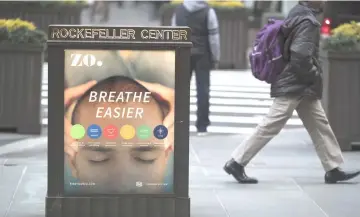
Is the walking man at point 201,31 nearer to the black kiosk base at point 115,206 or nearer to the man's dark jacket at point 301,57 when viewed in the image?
the man's dark jacket at point 301,57

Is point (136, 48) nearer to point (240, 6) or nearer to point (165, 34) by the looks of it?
point (165, 34)

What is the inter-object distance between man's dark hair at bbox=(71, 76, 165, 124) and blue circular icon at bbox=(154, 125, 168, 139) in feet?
0.68

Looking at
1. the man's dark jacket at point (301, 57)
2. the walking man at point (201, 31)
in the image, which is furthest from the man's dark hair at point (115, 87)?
the walking man at point (201, 31)

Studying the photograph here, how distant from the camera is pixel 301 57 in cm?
746

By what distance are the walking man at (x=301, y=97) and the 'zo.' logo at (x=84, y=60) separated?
2314mm

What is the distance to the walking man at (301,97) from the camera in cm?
751

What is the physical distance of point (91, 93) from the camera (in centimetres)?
586

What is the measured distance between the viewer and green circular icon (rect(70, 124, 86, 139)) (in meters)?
5.89

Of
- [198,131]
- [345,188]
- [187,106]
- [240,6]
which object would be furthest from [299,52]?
[240,6]

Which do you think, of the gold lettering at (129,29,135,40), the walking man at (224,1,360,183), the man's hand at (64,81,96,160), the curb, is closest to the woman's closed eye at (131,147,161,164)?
the man's hand at (64,81,96,160)

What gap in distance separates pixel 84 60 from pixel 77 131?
1.64 feet

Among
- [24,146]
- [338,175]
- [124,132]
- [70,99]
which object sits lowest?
[24,146]

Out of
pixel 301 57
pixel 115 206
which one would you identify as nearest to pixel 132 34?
pixel 115 206

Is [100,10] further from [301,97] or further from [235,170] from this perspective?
[301,97]
